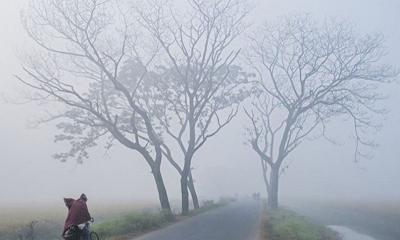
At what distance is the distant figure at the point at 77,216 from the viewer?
14.8m

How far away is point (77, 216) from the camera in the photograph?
48.7 feet

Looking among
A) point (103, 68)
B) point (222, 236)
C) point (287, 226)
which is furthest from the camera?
point (103, 68)

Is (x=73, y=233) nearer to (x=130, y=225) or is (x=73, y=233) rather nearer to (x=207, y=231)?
(x=130, y=225)

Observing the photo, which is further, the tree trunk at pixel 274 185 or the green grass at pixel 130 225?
the tree trunk at pixel 274 185

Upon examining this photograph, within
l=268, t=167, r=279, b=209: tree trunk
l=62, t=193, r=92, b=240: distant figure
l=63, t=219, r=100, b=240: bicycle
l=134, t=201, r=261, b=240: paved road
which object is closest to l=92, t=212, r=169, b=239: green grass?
l=134, t=201, r=261, b=240: paved road

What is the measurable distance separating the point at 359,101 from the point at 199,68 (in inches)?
487

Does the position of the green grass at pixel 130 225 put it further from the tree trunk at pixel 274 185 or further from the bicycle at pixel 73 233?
the tree trunk at pixel 274 185

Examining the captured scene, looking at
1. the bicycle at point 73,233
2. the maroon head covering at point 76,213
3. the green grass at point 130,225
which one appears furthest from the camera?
the green grass at point 130,225

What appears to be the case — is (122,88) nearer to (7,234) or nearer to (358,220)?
(7,234)

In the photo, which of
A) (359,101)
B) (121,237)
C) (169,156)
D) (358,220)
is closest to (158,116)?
(169,156)

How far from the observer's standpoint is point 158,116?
1631 inches

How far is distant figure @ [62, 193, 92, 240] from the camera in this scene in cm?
1477

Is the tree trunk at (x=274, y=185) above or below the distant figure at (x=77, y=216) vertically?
above

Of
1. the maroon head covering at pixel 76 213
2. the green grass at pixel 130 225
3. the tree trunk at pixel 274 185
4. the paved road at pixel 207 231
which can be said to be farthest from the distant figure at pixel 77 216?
the tree trunk at pixel 274 185
